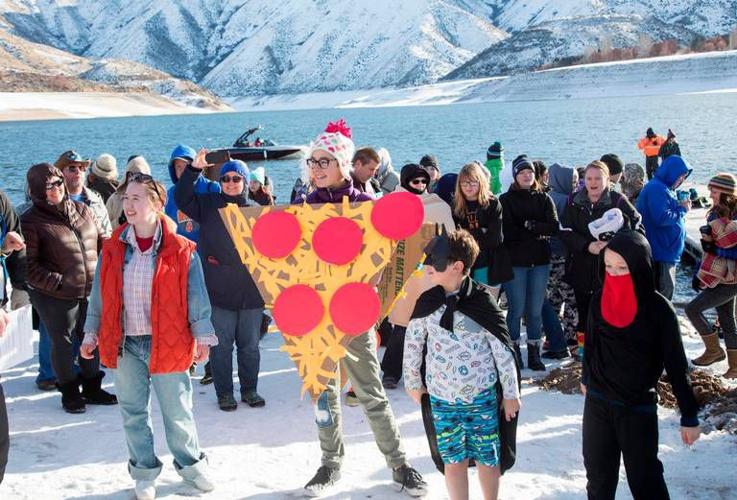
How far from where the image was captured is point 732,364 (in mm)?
5938

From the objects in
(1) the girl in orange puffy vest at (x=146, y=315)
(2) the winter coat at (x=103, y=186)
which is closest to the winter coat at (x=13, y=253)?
(1) the girl in orange puffy vest at (x=146, y=315)

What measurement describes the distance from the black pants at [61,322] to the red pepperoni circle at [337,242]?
240 centimetres

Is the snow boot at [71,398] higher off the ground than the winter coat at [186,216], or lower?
lower

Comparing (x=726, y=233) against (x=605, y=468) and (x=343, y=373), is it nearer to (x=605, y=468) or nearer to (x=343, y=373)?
(x=605, y=468)

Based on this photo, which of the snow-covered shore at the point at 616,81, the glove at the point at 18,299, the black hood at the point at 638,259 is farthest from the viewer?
the snow-covered shore at the point at 616,81

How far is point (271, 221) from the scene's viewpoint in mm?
3871

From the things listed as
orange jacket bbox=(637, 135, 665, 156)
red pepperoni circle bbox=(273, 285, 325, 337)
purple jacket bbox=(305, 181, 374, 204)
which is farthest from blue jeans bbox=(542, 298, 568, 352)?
orange jacket bbox=(637, 135, 665, 156)

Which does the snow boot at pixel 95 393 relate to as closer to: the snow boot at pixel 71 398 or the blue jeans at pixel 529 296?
the snow boot at pixel 71 398

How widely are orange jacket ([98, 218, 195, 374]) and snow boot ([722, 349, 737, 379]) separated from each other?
4.22m

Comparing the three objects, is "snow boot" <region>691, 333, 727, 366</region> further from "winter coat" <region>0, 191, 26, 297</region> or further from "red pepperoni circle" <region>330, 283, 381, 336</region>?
"winter coat" <region>0, 191, 26, 297</region>

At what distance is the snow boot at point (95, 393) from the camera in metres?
5.63

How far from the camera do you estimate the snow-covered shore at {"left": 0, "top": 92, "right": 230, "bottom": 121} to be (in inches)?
4712

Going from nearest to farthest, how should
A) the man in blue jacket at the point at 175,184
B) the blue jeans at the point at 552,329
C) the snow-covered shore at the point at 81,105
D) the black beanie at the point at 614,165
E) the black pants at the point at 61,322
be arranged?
the black pants at the point at 61,322 < the man in blue jacket at the point at 175,184 < the blue jeans at the point at 552,329 < the black beanie at the point at 614,165 < the snow-covered shore at the point at 81,105

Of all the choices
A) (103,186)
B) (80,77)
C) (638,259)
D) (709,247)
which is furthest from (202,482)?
(80,77)
